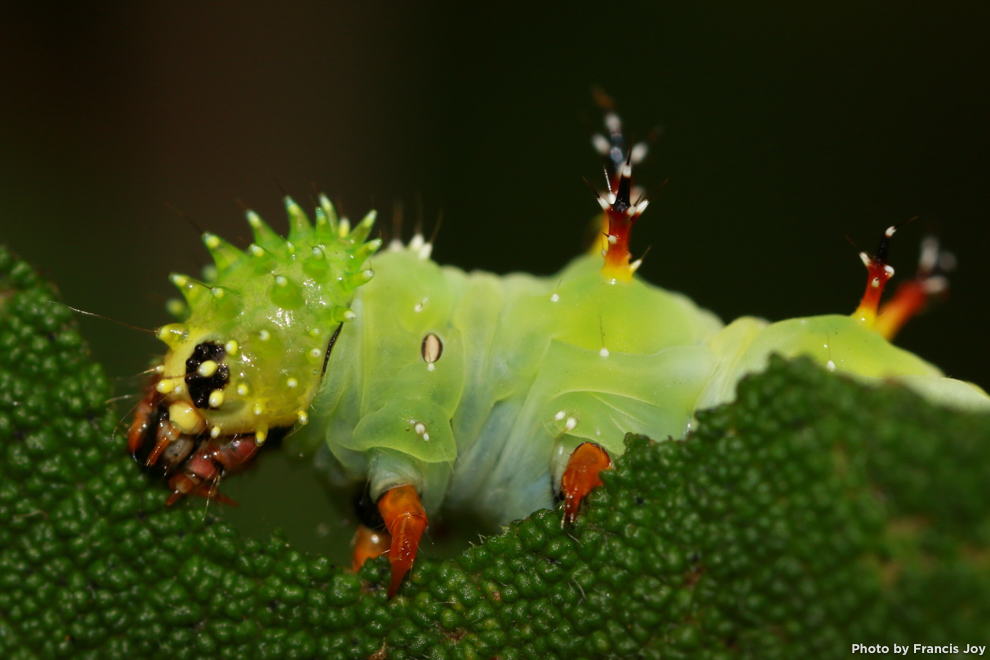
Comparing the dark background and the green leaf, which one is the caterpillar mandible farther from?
the dark background

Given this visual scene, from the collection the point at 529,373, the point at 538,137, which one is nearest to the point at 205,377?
the point at 529,373

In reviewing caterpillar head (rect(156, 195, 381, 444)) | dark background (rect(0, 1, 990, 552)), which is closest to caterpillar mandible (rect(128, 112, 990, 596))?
caterpillar head (rect(156, 195, 381, 444))

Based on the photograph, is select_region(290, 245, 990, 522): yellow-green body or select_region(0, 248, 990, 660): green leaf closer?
select_region(0, 248, 990, 660): green leaf

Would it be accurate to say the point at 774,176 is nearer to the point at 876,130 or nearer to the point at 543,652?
the point at 876,130

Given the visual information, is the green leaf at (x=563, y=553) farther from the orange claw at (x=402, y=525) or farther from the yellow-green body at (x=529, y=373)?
the yellow-green body at (x=529, y=373)

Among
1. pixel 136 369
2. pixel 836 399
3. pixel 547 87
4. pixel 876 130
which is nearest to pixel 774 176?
pixel 876 130

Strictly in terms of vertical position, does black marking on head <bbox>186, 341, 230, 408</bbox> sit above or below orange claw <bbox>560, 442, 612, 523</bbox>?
below

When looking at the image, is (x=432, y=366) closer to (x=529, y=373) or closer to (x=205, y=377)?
(x=529, y=373)
